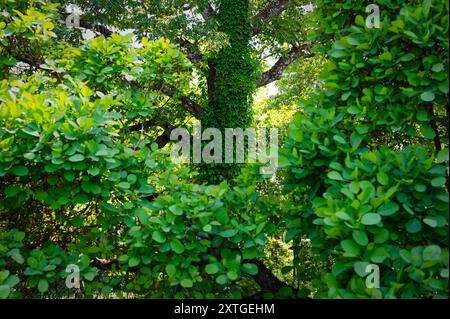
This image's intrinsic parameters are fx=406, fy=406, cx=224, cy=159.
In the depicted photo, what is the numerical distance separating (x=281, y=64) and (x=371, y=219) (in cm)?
1174

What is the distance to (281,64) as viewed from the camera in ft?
42.6

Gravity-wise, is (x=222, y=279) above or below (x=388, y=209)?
below

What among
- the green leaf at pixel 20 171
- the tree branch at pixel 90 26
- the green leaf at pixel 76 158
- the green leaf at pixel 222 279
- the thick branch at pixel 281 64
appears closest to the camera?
the green leaf at pixel 222 279

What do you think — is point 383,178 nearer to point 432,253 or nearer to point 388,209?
point 388,209

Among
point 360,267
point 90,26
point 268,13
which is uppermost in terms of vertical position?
point 268,13

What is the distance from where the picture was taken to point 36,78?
3.10 meters

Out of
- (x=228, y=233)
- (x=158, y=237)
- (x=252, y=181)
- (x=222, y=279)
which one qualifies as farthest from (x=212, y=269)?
(x=252, y=181)

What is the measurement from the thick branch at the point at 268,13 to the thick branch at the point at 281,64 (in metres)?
1.40

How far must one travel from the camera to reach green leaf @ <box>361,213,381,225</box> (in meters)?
1.76

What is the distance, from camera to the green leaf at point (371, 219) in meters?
1.76

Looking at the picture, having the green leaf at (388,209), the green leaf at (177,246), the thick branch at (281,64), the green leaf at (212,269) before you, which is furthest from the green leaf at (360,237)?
the thick branch at (281,64)

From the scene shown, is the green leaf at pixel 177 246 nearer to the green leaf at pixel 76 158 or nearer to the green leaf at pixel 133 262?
the green leaf at pixel 133 262

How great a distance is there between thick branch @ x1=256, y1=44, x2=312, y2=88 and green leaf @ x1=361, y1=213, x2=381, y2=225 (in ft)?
36.8
